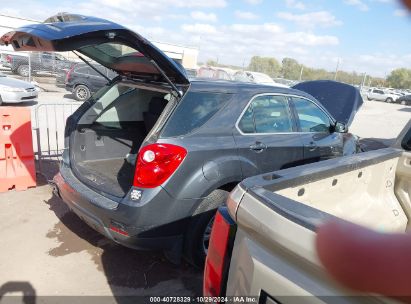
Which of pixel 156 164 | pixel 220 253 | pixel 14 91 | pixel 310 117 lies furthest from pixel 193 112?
pixel 14 91

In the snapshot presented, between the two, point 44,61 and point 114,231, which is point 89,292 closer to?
point 114,231

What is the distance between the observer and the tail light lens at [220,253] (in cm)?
158

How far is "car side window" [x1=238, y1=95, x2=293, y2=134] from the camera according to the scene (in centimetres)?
353

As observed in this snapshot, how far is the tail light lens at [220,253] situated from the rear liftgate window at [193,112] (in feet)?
4.76

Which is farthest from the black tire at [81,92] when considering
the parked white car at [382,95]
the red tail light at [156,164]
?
the parked white car at [382,95]

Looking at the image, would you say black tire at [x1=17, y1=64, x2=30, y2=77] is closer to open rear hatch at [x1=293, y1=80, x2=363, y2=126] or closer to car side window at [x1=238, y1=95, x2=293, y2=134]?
open rear hatch at [x1=293, y1=80, x2=363, y2=126]

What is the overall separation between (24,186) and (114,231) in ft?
9.05

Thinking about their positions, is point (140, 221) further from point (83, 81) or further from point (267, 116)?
point (83, 81)

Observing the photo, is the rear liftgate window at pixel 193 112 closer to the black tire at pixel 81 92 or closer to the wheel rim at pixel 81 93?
the black tire at pixel 81 92

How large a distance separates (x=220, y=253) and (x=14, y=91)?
12.9 m

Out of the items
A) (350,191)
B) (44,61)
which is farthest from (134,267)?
(44,61)

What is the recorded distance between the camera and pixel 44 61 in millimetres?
21766

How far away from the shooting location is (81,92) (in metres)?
15.3

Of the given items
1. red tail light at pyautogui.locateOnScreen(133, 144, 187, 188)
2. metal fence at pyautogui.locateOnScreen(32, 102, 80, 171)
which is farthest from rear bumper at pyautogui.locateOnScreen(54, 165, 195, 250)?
metal fence at pyautogui.locateOnScreen(32, 102, 80, 171)
